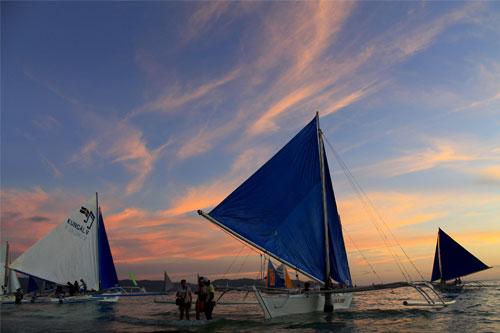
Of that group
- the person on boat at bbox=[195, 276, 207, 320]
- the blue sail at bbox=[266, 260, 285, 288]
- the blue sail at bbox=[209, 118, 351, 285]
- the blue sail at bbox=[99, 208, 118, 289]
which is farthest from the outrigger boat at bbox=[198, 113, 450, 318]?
the blue sail at bbox=[99, 208, 118, 289]

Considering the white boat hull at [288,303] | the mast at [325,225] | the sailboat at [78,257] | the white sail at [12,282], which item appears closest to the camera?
the white boat hull at [288,303]

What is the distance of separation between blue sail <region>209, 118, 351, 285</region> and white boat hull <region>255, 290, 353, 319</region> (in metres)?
1.42

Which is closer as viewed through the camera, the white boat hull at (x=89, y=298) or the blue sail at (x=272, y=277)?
the white boat hull at (x=89, y=298)

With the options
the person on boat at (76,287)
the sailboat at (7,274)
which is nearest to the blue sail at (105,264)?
the person on boat at (76,287)

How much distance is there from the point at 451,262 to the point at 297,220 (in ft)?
169

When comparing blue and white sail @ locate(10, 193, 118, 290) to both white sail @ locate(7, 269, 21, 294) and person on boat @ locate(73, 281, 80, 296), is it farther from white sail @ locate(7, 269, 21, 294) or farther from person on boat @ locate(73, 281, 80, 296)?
white sail @ locate(7, 269, 21, 294)

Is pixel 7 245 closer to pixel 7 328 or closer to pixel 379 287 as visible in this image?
pixel 7 328

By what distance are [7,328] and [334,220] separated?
19.6 m

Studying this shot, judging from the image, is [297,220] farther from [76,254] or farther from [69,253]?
[76,254]

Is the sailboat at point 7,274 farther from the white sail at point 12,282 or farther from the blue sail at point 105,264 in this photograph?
the blue sail at point 105,264

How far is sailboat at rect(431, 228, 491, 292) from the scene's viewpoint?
59.1 meters

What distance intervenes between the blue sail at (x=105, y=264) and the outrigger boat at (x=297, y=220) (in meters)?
30.6

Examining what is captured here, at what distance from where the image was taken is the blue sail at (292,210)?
20625mm

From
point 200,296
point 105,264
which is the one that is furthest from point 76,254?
point 200,296
